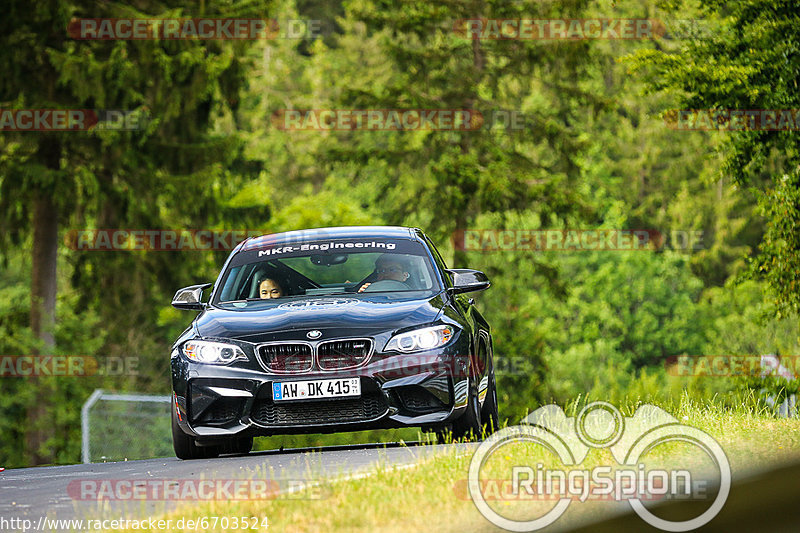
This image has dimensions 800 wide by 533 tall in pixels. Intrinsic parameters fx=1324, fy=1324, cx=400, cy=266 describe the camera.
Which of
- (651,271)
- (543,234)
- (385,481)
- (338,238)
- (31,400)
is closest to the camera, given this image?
(385,481)

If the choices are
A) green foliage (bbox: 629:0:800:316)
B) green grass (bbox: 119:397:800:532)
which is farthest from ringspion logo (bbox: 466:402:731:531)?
green foliage (bbox: 629:0:800:316)

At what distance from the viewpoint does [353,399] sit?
9.41m

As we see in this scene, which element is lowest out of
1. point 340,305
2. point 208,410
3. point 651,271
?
point 651,271

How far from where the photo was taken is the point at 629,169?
63.9 m

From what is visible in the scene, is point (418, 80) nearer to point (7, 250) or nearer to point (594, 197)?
point (7, 250)

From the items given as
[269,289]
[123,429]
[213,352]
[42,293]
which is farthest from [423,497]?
[42,293]

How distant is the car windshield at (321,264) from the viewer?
11.0 meters

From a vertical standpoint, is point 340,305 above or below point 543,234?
above

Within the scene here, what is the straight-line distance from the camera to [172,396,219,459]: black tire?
397 inches

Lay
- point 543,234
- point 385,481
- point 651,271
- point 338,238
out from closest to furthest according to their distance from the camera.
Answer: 1. point 385,481
2. point 338,238
3. point 543,234
4. point 651,271

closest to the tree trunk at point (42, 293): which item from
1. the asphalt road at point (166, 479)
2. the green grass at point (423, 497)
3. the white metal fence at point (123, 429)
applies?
the white metal fence at point (123, 429)

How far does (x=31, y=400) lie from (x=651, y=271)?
41.5m

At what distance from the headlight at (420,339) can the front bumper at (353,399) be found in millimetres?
61

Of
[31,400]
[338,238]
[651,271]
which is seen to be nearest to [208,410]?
[338,238]
